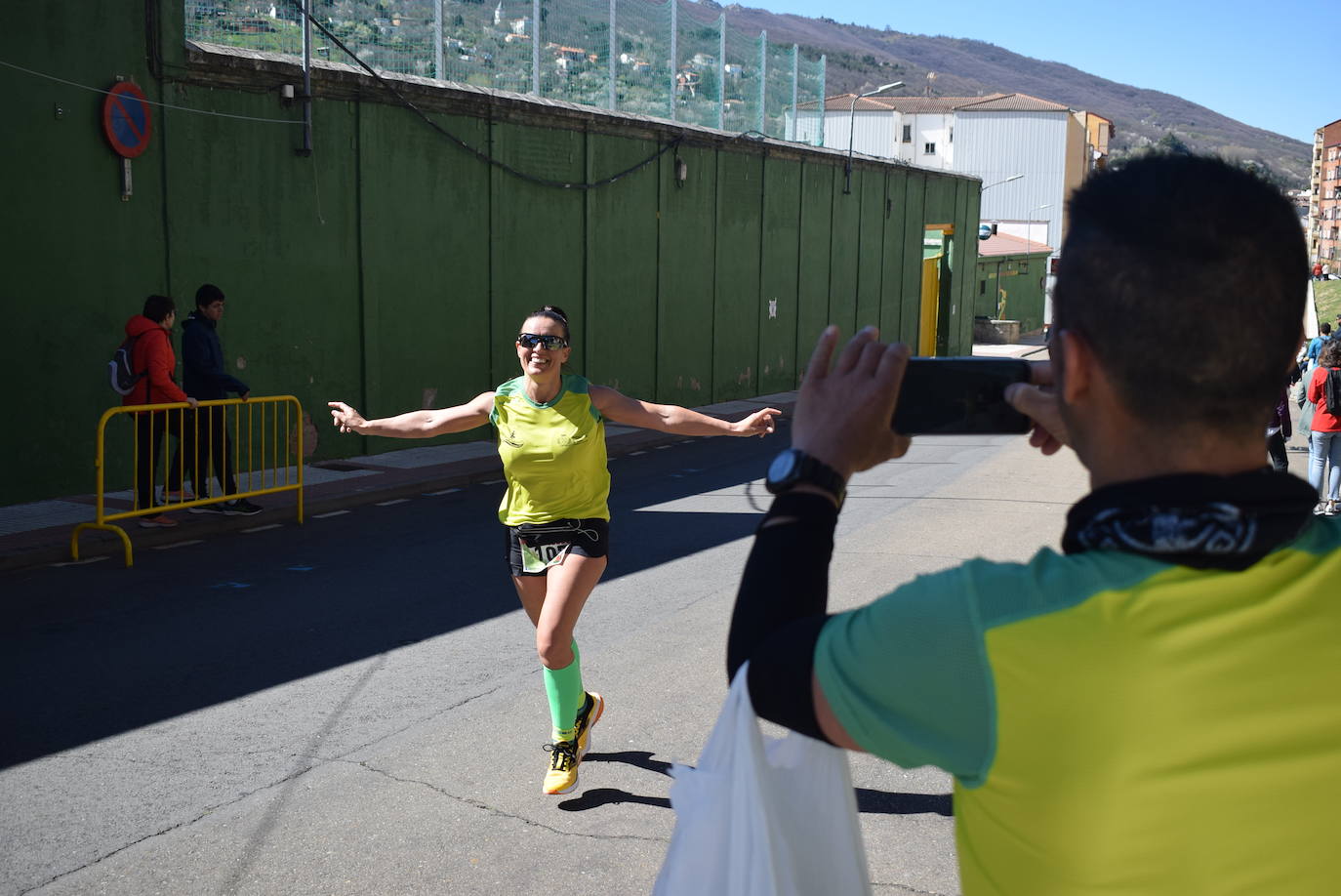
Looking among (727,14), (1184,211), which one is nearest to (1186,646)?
(1184,211)

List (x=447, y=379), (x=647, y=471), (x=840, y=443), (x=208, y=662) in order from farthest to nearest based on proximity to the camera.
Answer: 1. (x=447, y=379)
2. (x=647, y=471)
3. (x=208, y=662)
4. (x=840, y=443)

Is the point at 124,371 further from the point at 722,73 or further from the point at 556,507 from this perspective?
the point at 722,73

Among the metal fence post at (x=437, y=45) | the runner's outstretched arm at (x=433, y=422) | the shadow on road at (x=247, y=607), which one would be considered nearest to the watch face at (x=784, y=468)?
the runner's outstretched arm at (x=433, y=422)

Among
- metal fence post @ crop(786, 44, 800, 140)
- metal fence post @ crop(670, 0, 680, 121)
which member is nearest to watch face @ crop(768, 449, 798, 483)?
metal fence post @ crop(670, 0, 680, 121)

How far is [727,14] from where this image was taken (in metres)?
24.2

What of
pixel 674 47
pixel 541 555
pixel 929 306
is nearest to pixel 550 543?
pixel 541 555

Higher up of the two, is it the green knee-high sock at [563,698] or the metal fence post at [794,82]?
the metal fence post at [794,82]

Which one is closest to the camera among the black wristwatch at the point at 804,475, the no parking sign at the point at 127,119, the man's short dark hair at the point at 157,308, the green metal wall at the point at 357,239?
the black wristwatch at the point at 804,475

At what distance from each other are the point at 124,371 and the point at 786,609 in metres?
10.7

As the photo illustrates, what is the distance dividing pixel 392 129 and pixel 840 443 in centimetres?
1509

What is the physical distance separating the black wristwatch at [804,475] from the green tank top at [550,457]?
3956 mm

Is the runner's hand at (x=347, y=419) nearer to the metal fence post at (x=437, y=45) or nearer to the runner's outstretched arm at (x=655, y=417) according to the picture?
the runner's outstretched arm at (x=655, y=417)

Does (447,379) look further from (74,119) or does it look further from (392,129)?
(74,119)

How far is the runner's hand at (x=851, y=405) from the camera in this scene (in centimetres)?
161
